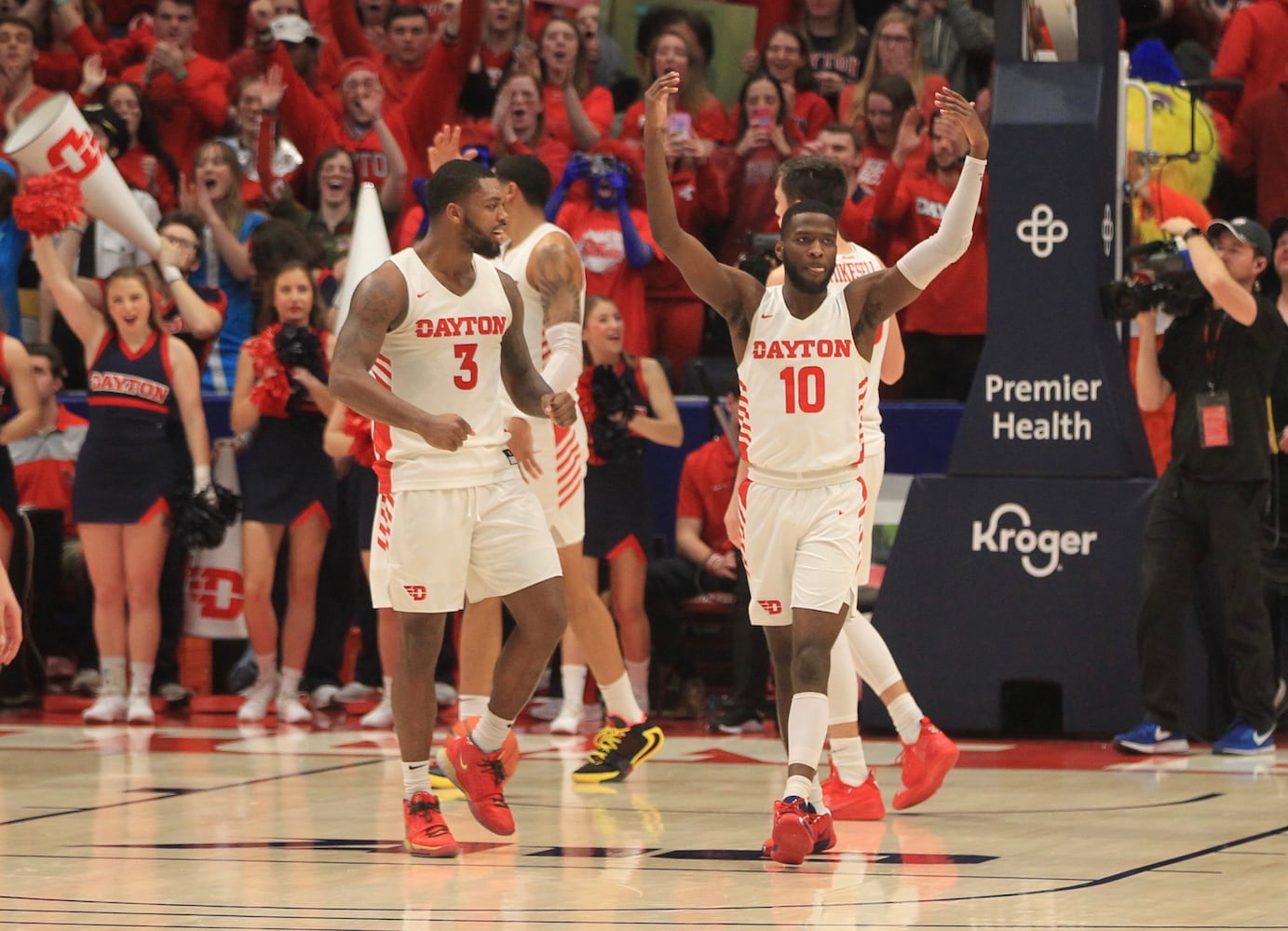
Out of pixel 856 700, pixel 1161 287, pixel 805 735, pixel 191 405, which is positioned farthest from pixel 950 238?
pixel 191 405

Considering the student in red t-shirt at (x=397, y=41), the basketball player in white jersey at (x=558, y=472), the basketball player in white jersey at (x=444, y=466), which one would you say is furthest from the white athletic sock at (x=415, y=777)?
the student in red t-shirt at (x=397, y=41)

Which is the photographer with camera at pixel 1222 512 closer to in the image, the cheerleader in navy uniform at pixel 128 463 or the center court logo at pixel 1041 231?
the center court logo at pixel 1041 231

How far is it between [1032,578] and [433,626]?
3632 millimetres

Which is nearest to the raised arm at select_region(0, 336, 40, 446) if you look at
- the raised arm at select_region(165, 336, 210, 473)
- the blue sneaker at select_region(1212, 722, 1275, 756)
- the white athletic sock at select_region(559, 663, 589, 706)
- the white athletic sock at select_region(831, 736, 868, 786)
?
the raised arm at select_region(165, 336, 210, 473)

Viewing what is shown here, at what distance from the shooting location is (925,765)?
23.0 feet

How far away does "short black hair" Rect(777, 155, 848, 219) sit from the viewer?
273 inches

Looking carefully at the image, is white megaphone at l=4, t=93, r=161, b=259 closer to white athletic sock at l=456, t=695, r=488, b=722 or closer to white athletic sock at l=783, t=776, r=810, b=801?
white athletic sock at l=456, t=695, r=488, b=722

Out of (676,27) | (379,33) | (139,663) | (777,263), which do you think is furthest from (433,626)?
(379,33)

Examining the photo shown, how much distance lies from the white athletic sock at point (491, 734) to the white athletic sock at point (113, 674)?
166 inches

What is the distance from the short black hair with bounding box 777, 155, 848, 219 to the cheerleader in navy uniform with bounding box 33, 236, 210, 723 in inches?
173

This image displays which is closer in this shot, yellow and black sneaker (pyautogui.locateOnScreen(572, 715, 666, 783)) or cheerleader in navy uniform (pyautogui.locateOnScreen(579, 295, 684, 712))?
yellow and black sneaker (pyautogui.locateOnScreen(572, 715, 666, 783))

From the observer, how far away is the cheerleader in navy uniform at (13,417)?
34.2 feet

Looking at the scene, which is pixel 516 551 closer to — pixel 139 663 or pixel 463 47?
pixel 139 663

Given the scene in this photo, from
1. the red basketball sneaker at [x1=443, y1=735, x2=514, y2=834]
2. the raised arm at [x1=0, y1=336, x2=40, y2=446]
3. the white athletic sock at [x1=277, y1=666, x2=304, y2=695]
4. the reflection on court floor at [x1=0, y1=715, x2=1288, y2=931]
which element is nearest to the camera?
the reflection on court floor at [x1=0, y1=715, x2=1288, y2=931]
